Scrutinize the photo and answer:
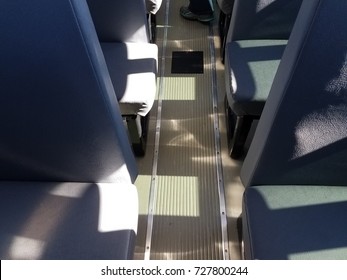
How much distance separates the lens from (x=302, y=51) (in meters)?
0.60

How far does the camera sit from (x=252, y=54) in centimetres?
133

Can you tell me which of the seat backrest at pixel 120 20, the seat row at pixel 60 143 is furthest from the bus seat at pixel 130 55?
the seat row at pixel 60 143

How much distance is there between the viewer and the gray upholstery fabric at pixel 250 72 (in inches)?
45.9

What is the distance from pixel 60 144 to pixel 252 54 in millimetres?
939

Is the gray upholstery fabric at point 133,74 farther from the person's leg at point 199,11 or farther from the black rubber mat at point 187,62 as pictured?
the person's leg at point 199,11

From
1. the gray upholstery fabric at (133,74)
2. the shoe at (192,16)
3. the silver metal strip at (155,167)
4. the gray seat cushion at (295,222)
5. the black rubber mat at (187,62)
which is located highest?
the gray upholstery fabric at (133,74)

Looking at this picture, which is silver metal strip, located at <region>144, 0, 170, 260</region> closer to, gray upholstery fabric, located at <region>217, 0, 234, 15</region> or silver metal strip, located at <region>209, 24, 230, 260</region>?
silver metal strip, located at <region>209, 24, 230, 260</region>

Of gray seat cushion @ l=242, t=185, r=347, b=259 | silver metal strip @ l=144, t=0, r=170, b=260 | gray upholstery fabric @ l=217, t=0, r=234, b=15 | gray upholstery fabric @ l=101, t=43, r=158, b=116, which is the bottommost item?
silver metal strip @ l=144, t=0, r=170, b=260

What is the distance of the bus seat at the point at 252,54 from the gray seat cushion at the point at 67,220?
1.95ft

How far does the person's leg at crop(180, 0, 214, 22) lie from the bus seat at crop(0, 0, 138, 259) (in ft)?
5.46

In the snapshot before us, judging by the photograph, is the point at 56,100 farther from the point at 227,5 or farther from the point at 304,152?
the point at 227,5

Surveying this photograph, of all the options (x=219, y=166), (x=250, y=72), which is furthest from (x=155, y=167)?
(x=250, y=72)

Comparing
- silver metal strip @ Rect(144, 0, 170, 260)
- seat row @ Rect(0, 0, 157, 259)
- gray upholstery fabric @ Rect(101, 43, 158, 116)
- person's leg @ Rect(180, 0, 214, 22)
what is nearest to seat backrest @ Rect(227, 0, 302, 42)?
gray upholstery fabric @ Rect(101, 43, 158, 116)

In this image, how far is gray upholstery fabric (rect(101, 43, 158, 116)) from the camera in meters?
1.18
